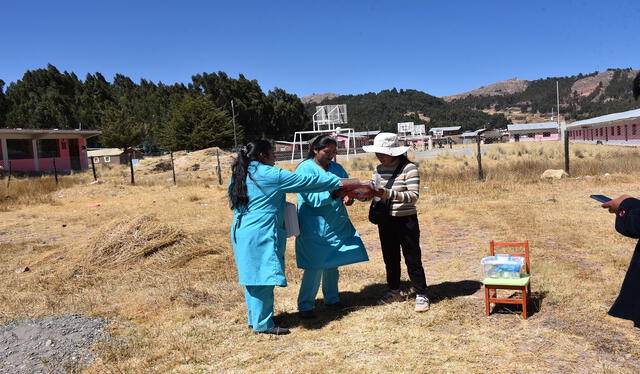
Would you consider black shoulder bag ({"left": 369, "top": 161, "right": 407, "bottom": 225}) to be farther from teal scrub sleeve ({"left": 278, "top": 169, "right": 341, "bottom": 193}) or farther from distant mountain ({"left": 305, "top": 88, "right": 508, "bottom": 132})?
distant mountain ({"left": 305, "top": 88, "right": 508, "bottom": 132})

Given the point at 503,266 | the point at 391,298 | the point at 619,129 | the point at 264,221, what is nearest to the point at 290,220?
the point at 264,221

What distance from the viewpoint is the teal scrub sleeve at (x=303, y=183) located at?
3.83 meters

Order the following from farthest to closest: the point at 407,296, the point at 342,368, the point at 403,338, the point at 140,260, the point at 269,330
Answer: the point at 140,260
the point at 407,296
the point at 269,330
the point at 403,338
the point at 342,368

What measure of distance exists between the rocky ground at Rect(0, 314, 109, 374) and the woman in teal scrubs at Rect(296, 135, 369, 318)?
1792 millimetres

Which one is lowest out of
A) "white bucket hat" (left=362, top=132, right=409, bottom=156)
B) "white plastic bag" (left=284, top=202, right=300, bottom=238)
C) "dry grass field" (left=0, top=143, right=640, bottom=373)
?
"dry grass field" (left=0, top=143, right=640, bottom=373)

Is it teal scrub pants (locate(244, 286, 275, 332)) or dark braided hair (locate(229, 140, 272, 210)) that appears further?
teal scrub pants (locate(244, 286, 275, 332))

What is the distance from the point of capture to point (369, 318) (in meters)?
4.26

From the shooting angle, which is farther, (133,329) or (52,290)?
(52,290)

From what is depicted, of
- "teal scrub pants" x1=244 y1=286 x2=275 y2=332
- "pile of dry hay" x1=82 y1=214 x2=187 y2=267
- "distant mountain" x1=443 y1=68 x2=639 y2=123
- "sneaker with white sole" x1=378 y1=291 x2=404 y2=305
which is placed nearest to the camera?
"teal scrub pants" x1=244 y1=286 x2=275 y2=332

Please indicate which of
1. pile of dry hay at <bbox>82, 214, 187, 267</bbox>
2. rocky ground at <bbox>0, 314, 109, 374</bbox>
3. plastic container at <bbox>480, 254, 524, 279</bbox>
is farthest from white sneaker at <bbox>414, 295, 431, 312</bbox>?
pile of dry hay at <bbox>82, 214, 187, 267</bbox>

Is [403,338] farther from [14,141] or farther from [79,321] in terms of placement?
[14,141]

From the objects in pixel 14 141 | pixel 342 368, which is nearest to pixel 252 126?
pixel 14 141

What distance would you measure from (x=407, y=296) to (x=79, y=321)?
10.2 feet

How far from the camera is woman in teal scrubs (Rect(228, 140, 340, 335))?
382 cm
